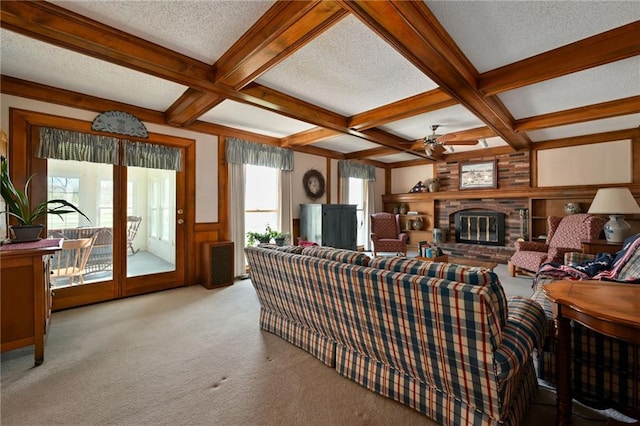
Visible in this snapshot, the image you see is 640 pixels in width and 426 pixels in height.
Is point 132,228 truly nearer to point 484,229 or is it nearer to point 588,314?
point 588,314

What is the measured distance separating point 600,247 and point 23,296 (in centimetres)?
558

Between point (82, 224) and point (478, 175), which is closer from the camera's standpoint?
point (82, 224)

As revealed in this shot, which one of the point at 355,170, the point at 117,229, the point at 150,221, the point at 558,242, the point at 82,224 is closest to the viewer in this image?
the point at 82,224

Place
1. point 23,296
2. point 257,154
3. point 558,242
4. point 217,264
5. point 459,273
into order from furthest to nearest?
point 257,154, point 558,242, point 217,264, point 23,296, point 459,273

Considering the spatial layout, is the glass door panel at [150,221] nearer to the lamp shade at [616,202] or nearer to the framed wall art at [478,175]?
the lamp shade at [616,202]

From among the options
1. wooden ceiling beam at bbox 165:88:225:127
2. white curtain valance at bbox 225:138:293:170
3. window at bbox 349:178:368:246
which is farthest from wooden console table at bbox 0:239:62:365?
window at bbox 349:178:368:246

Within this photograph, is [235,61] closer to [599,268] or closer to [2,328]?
[2,328]

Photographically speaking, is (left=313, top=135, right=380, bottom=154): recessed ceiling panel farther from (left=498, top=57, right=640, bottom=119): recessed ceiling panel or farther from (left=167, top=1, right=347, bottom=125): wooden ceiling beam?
(left=167, top=1, right=347, bottom=125): wooden ceiling beam

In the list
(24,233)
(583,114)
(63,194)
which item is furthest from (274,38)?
(583,114)

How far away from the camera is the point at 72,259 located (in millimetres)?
3180

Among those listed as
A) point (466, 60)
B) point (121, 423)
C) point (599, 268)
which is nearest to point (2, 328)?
point (121, 423)

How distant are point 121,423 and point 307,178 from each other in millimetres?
4632

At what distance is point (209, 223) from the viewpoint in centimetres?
426

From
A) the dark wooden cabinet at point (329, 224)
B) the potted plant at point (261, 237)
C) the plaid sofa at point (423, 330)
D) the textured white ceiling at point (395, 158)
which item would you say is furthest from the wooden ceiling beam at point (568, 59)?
the textured white ceiling at point (395, 158)
